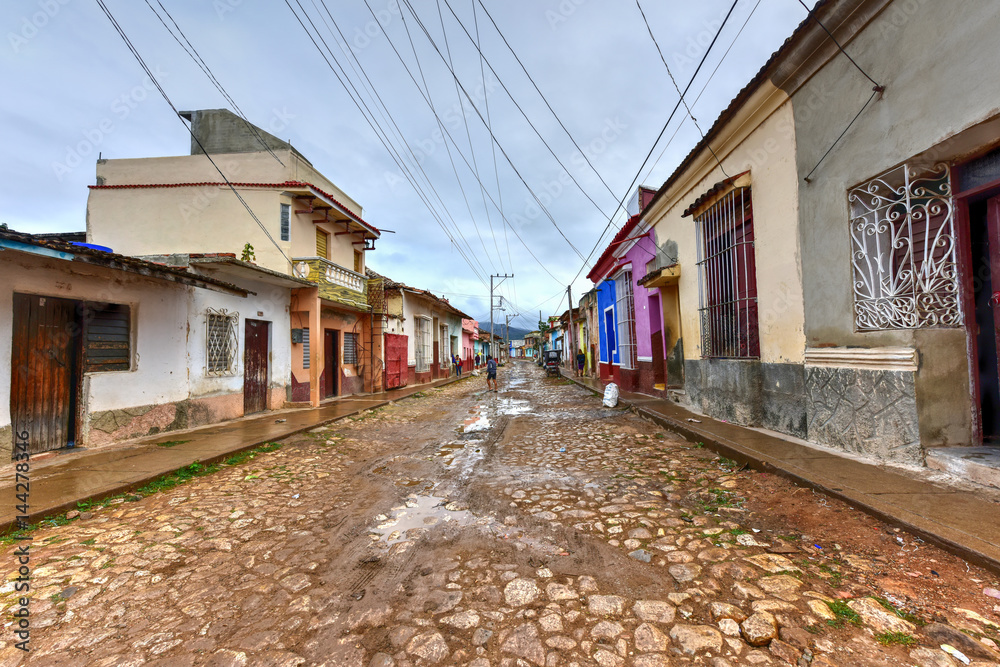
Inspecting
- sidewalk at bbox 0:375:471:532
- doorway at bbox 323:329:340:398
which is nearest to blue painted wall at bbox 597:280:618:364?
doorway at bbox 323:329:340:398

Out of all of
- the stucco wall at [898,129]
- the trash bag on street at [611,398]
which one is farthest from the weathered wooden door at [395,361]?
the stucco wall at [898,129]

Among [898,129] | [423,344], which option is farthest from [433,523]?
[423,344]

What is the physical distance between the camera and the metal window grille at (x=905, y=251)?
363cm

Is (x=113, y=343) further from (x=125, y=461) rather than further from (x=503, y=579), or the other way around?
(x=503, y=579)

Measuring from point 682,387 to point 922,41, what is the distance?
6.53 meters

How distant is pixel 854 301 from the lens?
169 inches

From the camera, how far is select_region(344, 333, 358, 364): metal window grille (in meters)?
14.2

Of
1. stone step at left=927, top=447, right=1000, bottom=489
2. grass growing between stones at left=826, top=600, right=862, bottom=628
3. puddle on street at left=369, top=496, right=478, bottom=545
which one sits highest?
stone step at left=927, top=447, right=1000, bottom=489

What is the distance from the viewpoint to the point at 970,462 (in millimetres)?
3219

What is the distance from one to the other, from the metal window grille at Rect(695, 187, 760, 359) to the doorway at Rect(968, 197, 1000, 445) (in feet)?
7.77

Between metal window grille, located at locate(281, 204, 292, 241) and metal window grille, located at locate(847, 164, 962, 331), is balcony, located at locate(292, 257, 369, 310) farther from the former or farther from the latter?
metal window grille, located at locate(847, 164, 962, 331)

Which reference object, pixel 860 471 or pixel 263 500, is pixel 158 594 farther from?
pixel 860 471

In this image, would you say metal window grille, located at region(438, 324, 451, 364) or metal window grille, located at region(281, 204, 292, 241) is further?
metal window grille, located at region(438, 324, 451, 364)

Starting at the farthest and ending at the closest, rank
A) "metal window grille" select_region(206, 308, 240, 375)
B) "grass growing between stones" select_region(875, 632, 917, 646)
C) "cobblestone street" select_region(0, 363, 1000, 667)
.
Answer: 1. "metal window grille" select_region(206, 308, 240, 375)
2. "cobblestone street" select_region(0, 363, 1000, 667)
3. "grass growing between stones" select_region(875, 632, 917, 646)
